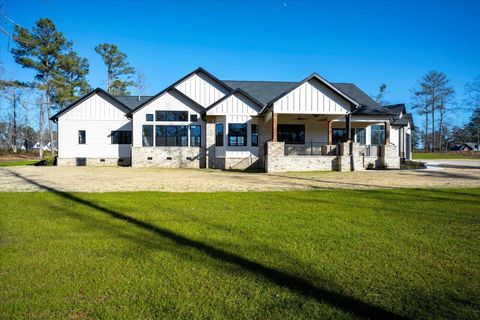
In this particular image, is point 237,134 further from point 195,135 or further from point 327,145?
point 327,145

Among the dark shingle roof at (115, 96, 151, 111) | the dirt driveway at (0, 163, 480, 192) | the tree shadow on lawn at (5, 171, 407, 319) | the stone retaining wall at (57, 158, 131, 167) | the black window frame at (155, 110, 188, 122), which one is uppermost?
the dark shingle roof at (115, 96, 151, 111)

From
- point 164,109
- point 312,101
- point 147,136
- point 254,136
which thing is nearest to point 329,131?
point 312,101

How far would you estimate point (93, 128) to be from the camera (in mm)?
26719

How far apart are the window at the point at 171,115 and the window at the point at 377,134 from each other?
15.8 metres

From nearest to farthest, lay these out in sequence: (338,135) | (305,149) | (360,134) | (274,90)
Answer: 1. (305,149)
2. (360,134)
3. (338,135)
4. (274,90)

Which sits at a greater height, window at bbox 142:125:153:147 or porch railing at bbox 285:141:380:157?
window at bbox 142:125:153:147

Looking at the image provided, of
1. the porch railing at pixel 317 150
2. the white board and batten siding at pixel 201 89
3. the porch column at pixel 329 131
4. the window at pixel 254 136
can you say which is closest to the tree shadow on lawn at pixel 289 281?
the window at pixel 254 136

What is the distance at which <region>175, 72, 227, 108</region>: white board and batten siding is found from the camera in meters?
25.5

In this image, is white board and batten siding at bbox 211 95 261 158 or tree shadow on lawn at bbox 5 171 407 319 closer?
tree shadow on lawn at bbox 5 171 407 319

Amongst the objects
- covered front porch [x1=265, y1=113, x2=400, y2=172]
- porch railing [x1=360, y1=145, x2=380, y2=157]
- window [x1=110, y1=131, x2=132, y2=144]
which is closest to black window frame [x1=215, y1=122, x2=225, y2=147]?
covered front porch [x1=265, y1=113, x2=400, y2=172]

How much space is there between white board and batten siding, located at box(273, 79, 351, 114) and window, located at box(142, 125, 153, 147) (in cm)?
1083

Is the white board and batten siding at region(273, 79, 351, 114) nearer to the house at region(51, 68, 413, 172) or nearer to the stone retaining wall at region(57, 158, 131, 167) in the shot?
the house at region(51, 68, 413, 172)

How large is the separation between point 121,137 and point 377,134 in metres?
22.5

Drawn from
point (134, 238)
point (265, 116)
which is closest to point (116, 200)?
point (134, 238)
